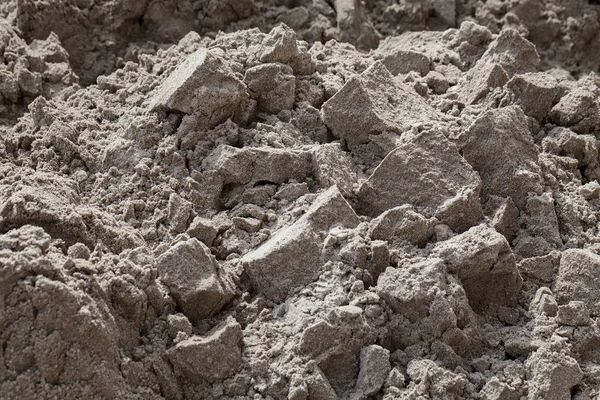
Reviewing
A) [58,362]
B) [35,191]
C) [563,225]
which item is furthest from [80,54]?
[563,225]

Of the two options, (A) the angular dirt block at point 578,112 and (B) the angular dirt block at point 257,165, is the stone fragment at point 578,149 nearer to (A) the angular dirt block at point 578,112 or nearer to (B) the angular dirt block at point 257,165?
(A) the angular dirt block at point 578,112

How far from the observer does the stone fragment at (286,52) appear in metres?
2.36

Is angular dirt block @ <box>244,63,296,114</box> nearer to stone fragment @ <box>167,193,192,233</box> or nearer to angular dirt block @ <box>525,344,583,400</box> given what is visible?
stone fragment @ <box>167,193,192,233</box>

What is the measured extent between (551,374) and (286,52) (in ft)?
3.84

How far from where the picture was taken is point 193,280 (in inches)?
73.2

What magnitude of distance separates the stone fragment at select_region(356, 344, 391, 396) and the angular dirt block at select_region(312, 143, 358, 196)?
1.62 feet

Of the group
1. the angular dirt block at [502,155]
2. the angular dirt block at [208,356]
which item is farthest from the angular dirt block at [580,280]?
the angular dirt block at [208,356]

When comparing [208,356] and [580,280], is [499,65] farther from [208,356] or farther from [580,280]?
[208,356]

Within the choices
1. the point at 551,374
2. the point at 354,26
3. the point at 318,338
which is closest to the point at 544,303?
the point at 551,374

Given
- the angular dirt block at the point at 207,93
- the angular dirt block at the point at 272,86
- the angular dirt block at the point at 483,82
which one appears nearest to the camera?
the angular dirt block at the point at 207,93

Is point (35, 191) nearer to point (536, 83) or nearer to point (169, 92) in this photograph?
point (169, 92)

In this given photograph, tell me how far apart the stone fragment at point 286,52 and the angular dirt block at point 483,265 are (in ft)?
2.47

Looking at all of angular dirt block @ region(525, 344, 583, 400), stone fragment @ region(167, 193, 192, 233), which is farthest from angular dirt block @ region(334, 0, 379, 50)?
angular dirt block @ region(525, 344, 583, 400)

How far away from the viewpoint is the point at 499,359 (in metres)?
1.88
